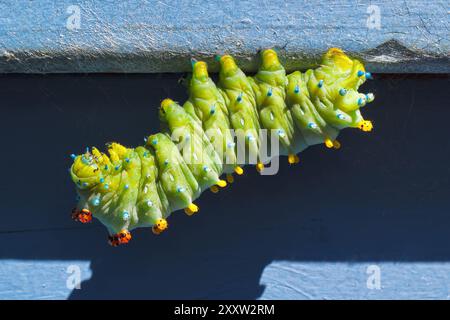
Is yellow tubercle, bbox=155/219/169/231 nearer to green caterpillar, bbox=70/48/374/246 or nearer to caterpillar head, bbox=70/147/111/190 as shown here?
green caterpillar, bbox=70/48/374/246

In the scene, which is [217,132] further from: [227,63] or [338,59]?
[338,59]

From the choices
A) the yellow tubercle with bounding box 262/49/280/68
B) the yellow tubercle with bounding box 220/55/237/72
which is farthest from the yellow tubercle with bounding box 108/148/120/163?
the yellow tubercle with bounding box 262/49/280/68

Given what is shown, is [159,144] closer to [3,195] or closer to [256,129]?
[256,129]

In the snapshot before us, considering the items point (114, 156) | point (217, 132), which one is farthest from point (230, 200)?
point (114, 156)

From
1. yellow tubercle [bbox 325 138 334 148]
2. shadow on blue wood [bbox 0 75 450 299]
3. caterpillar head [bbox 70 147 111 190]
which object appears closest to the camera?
caterpillar head [bbox 70 147 111 190]

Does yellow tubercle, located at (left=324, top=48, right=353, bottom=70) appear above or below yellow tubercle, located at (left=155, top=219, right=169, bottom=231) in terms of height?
above

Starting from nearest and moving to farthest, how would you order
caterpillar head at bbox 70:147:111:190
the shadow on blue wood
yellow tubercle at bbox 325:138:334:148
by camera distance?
caterpillar head at bbox 70:147:111:190 < yellow tubercle at bbox 325:138:334:148 < the shadow on blue wood
